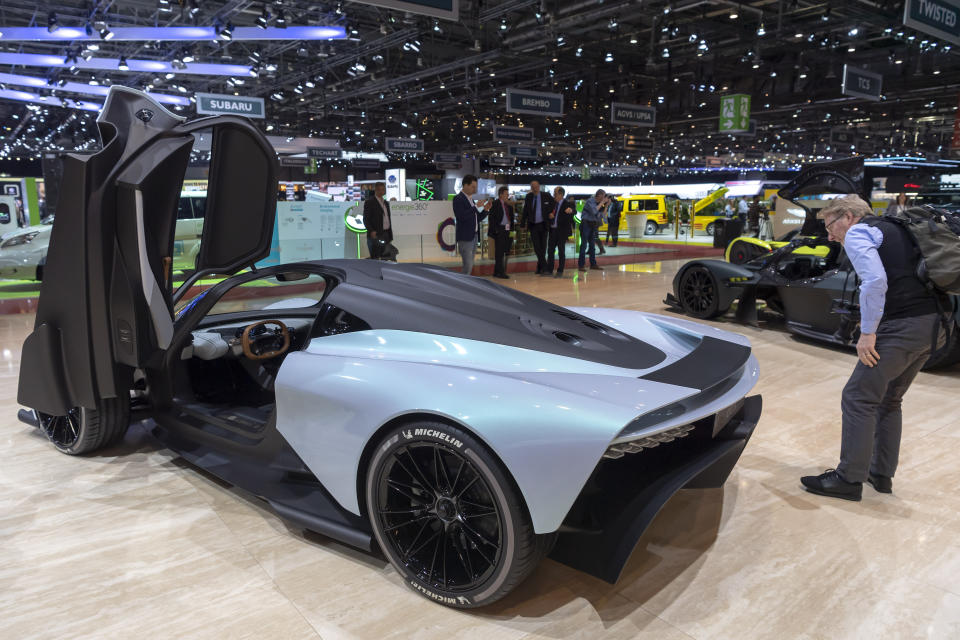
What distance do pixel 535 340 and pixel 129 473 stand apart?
88.0 inches

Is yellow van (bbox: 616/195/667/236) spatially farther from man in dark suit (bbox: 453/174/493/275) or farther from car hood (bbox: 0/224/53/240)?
car hood (bbox: 0/224/53/240)

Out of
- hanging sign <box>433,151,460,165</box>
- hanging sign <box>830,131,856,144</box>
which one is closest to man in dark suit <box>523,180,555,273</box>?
hanging sign <box>830,131,856,144</box>

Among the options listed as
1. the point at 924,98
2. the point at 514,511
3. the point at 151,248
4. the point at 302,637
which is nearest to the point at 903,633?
the point at 514,511

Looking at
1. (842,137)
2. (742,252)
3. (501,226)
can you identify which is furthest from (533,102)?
(842,137)

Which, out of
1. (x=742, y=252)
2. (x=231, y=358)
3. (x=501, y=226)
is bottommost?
(x=231, y=358)

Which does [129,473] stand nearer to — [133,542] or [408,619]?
[133,542]

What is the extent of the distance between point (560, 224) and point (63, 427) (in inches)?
345

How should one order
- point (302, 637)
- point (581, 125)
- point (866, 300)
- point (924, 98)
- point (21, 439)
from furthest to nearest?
point (581, 125) → point (924, 98) → point (21, 439) → point (866, 300) → point (302, 637)

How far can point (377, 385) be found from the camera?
197 cm

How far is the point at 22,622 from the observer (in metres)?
1.91

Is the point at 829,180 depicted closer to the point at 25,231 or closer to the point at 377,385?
the point at 377,385

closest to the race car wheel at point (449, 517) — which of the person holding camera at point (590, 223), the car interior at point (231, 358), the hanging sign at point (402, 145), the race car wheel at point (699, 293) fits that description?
the car interior at point (231, 358)

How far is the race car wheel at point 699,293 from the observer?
21.6 ft

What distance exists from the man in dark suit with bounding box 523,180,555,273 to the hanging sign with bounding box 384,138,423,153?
14628 mm
